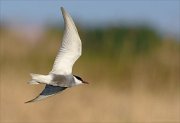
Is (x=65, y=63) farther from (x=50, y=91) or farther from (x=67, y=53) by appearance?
(x=50, y=91)

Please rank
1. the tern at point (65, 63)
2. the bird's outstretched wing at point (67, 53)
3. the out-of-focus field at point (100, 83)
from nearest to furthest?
the tern at point (65, 63), the bird's outstretched wing at point (67, 53), the out-of-focus field at point (100, 83)

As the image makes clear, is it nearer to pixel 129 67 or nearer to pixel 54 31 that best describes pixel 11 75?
pixel 129 67

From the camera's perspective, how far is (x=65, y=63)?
19.9 feet

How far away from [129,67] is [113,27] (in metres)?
1.33

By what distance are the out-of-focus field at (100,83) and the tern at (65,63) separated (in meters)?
1.68

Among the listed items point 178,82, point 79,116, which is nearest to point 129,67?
point 178,82

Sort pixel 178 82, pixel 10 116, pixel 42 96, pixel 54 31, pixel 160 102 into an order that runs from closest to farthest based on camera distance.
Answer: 1. pixel 42 96
2. pixel 10 116
3. pixel 160 102
4. pixel 178 82
5. pixel 54 31

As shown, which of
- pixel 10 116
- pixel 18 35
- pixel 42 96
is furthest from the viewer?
pixel 18 35

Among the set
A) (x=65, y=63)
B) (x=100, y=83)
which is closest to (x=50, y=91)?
(x=65, y=63)

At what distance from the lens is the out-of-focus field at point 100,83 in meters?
7.89

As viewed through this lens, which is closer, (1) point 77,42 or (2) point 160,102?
(1) point 77,42

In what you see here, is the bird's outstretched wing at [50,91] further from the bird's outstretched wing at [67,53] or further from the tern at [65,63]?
the bird's outstretched wing at [67,53]

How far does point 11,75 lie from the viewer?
27.5ft

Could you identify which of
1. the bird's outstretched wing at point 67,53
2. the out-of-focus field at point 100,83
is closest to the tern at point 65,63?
the bird's outstretched wing at point 67,53
